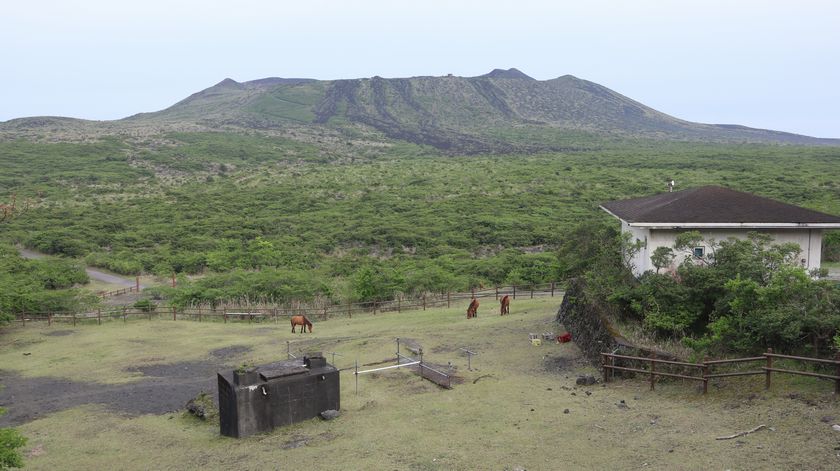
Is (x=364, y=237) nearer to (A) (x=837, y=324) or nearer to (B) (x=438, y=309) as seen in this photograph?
(B) (x=438, y=309)

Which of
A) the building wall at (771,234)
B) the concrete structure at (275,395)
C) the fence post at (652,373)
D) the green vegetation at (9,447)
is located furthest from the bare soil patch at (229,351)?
the building wall at (771,234)

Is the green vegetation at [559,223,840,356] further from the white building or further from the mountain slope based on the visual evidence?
the mountain slope

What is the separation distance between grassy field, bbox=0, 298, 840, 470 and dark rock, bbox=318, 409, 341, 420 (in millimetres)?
177

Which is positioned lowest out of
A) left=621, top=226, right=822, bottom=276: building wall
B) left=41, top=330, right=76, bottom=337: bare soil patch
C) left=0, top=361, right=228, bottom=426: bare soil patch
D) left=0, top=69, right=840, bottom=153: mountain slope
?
left=41, top=330, right=76, bottom=337: bare soil patch

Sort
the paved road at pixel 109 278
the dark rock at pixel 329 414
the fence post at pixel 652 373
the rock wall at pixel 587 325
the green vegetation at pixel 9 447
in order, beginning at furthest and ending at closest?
1. the paved road at pixel 109 278
2. the rock wall at pixel 587 325
3. the dark rock at pixel 329 414
4. the fence post at pixel 652 373
5. the green vegetation at pixel 9 447

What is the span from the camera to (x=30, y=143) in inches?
3760

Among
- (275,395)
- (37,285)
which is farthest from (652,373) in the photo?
(37,285)

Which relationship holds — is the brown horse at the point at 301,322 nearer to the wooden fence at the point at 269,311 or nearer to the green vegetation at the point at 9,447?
the wooden fence at the point at 269,311

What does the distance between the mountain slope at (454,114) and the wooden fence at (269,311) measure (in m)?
83.4

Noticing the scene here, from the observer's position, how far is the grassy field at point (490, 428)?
10516 mm

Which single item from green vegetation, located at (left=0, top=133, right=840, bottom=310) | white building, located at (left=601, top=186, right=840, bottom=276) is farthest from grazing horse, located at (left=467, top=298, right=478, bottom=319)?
green vegetation, located at (left=0, top=133, right=840, bottom=310)

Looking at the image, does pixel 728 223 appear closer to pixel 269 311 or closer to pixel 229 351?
pixel 229 351

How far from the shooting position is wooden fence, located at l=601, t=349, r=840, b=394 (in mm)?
11469

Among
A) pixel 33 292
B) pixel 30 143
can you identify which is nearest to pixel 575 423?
pixel 33 292
